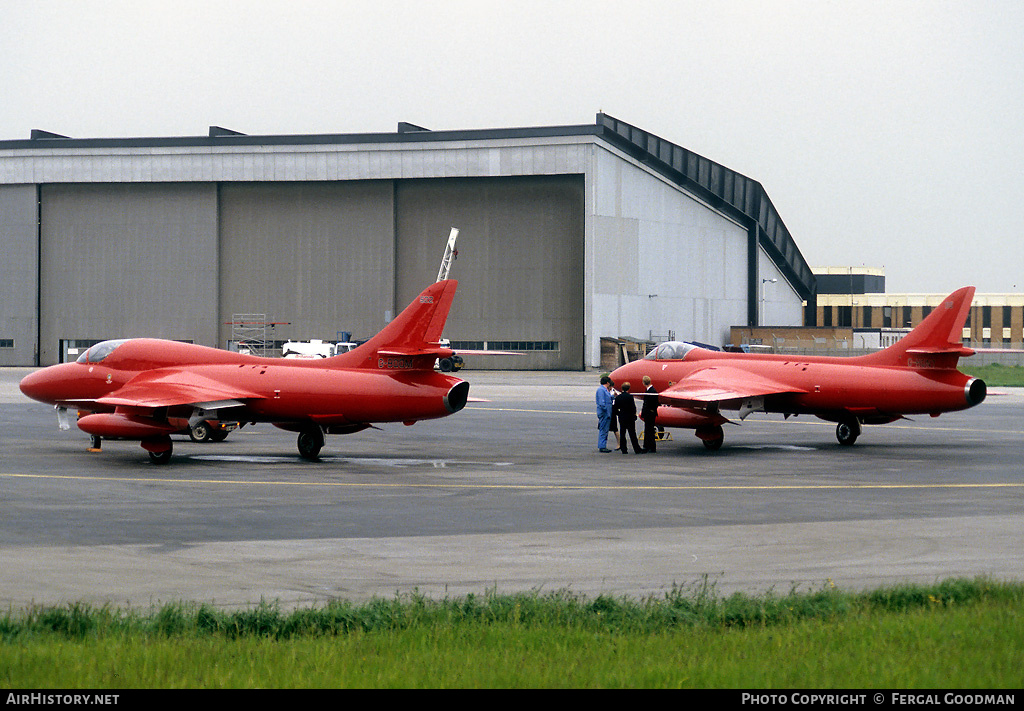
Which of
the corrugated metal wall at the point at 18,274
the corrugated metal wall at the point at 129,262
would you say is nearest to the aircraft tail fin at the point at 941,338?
the corrugated metal wall at the point at 129,262

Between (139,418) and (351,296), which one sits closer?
(139,418)

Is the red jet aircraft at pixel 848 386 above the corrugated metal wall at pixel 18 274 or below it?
below

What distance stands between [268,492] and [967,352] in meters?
19.2

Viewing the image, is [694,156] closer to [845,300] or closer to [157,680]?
[845,300]

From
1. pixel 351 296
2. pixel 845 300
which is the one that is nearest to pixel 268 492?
pixel 351 296

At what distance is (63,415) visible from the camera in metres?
28.9

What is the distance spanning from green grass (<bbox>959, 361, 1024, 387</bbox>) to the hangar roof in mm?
23529

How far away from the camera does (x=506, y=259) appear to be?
87.2 metres

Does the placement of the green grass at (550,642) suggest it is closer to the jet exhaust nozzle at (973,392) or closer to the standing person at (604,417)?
the standing person at (604,417)

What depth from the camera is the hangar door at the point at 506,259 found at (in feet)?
281

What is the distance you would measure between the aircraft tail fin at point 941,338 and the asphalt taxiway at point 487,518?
7.90 ft

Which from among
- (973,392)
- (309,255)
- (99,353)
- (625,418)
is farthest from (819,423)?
(309,255)

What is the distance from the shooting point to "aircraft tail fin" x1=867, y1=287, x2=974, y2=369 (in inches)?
1168

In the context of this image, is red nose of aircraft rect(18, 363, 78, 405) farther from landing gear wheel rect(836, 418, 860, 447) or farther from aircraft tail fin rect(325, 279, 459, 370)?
landing gear wheel rect(836, 418, 860, 447)
